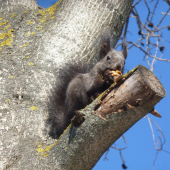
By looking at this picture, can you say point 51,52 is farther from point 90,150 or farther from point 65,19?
point 90,150

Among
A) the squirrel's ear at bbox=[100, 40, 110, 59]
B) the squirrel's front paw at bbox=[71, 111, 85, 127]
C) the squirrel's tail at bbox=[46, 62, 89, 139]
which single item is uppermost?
the squirrel's ear at bbox=[100, 40, 110, 59]

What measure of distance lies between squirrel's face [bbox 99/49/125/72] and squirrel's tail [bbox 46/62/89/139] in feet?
0.63

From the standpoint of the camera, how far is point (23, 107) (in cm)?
130

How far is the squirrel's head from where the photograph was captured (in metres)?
1.94

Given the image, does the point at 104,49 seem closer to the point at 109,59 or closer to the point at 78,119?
the point at 109,59

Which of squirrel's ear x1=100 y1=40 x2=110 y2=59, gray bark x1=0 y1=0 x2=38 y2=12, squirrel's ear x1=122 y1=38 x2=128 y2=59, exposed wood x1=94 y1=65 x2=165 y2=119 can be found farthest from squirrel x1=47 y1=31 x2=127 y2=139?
gray bark x1=0 y1=0 x2=38 y2=12

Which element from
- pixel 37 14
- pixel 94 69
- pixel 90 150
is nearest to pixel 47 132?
pixel 90 150

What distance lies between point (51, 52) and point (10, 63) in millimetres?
282

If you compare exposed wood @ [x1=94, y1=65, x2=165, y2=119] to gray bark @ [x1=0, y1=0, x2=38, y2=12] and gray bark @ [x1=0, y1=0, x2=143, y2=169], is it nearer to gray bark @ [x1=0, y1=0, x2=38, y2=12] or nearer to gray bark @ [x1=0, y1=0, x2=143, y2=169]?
gray bark @ [x1=0, y1=0, x2=143, y2=169]

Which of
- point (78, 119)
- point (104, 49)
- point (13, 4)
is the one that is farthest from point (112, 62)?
point (78, 119)

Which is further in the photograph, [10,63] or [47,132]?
[10,63]

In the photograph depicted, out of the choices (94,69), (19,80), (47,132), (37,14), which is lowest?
(47,132)

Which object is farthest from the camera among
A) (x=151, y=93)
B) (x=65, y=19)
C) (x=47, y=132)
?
(x=65, y=19)

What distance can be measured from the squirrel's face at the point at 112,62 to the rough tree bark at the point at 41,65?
0.55 feet
